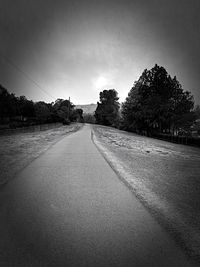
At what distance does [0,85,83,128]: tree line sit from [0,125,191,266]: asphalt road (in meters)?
39.0

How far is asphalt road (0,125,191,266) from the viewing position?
7.23 ft

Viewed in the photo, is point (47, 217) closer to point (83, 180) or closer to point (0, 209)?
point (0, 209)

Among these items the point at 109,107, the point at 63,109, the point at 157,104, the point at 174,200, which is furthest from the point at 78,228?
the point at 63,109

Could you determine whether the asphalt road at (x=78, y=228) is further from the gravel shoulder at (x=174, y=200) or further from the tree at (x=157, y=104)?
the tree at (x=157, y=104)

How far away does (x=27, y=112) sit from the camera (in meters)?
76.9

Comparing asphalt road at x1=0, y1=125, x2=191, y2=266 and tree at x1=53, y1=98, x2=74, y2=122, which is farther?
tree at x1=53, y1=98, x2=74, y2=122

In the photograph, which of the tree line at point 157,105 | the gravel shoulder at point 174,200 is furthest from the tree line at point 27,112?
the gravel shoulder at point 174,200

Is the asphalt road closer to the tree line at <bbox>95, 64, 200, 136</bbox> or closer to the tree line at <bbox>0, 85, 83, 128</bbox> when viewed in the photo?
the tree line at <bbox>95, 64, 200, 136</bbox>

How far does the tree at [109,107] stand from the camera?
5966 centimetres

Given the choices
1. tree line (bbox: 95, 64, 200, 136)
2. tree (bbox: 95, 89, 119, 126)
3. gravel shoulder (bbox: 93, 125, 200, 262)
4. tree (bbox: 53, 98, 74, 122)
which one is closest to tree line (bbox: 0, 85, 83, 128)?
tree (bbox: 53, 98, 74, 122)

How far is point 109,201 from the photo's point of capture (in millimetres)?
3916

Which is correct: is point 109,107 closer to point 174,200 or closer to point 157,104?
point 157,104

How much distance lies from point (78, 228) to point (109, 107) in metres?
59.0

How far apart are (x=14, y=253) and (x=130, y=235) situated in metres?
1.83
